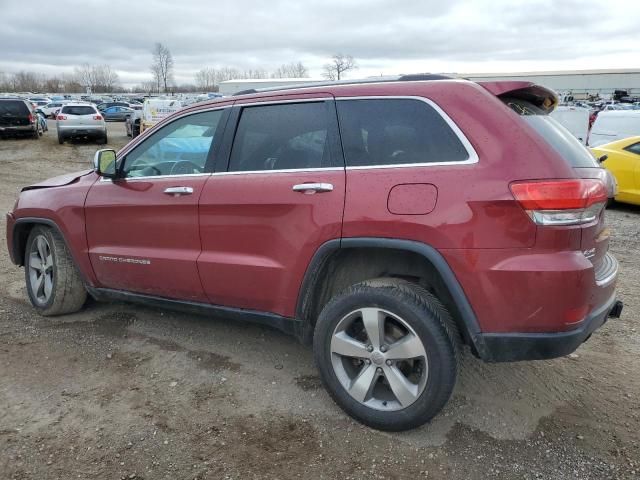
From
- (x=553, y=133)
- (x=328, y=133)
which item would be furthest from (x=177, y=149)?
(x=553, y=133)

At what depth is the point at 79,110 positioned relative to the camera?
818 inches

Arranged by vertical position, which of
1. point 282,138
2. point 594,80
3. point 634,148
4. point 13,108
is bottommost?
point 634,148

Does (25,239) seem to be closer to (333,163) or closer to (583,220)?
(333,163)

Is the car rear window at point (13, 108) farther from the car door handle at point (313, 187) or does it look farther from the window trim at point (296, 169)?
the car door handle at point (313, 187)

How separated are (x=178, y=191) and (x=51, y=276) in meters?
1.71

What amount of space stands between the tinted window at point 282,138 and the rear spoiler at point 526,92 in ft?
3.00

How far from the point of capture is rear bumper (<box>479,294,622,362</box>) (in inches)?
96.7

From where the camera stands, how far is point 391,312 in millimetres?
2678

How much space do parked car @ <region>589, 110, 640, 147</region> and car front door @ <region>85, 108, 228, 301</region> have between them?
11.2 meters

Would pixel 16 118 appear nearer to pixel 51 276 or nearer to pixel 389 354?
pixel 51 276

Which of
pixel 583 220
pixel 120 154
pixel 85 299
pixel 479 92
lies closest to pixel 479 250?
pixel 583 220

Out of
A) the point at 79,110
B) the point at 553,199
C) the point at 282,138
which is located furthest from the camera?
the point at 79,110

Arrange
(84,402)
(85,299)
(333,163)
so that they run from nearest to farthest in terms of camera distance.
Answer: (333,163), (84,402), (85,299)

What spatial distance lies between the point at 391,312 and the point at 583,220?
1.00 m
